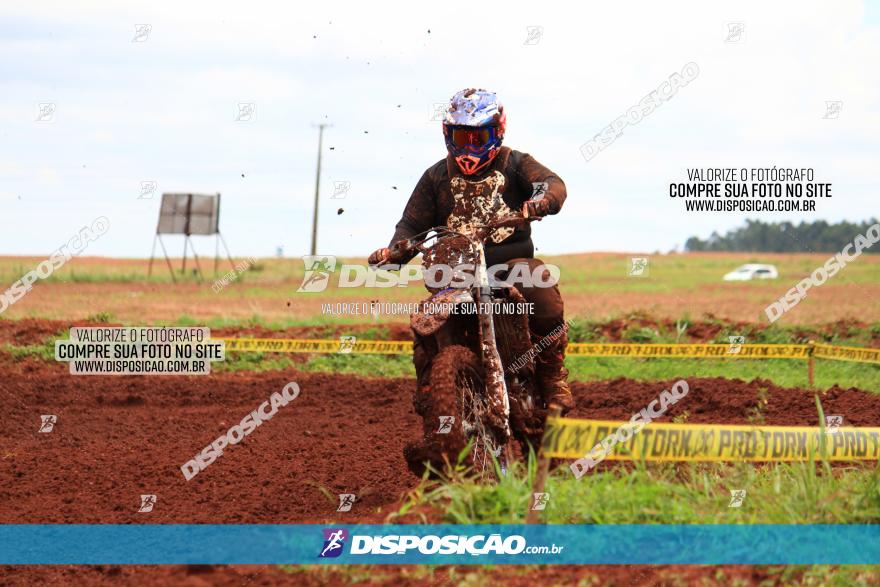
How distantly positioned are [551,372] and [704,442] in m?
1.85

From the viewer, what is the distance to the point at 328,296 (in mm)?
35906

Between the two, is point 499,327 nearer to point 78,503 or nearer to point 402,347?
point 78,503

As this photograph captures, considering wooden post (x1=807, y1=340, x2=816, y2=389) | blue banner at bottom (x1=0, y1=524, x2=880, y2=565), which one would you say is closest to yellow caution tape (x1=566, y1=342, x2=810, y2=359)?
wooden post (x1=807, y1=340, x2=816, y2=389)

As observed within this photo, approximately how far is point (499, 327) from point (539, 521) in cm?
211

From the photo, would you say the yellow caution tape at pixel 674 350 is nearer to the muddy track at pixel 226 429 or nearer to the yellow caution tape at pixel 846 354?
the yellow caution tape at pixel 846 354

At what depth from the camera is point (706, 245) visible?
102m

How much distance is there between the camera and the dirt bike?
667 centimetres

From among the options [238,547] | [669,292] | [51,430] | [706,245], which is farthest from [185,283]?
[706,245]

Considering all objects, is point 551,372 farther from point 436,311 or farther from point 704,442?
point 704,442

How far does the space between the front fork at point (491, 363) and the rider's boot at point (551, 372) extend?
704 millimetres

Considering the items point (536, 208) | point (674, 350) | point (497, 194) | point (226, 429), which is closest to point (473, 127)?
point (497, 194)

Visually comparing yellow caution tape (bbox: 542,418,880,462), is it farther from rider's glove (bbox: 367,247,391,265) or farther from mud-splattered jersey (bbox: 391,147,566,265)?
rider's glove (bbox: 367,247,391,265)

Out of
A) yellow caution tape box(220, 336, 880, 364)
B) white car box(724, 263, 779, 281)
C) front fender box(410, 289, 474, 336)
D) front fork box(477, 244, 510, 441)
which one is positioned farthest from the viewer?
white car box(724, 263, 779, 281)

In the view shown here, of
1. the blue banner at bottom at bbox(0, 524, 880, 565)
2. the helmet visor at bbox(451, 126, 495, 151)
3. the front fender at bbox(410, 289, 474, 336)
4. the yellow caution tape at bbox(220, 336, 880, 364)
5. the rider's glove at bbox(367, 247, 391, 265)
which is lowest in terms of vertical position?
the yellow caution tape at bbox(220, 336, 880, 364)
